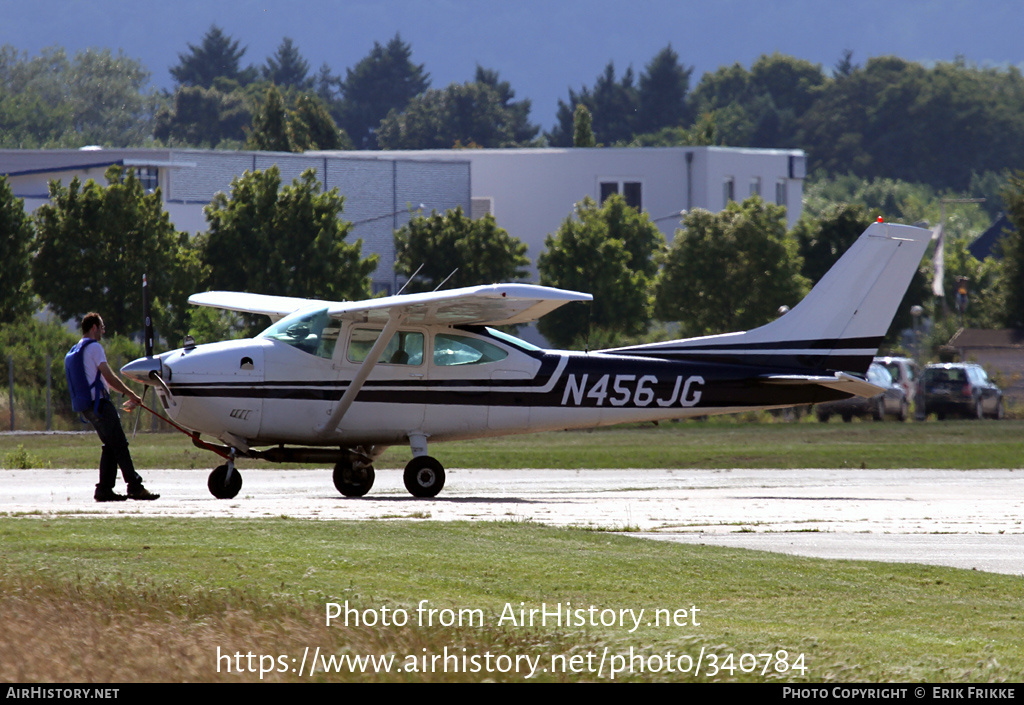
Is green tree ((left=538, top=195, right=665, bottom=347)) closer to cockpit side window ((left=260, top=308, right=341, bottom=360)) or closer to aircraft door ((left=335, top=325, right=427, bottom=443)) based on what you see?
aircraft door ((left=335, top=325, right=427, bottom=443))

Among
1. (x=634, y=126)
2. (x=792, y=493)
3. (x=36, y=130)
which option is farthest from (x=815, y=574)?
(x=634, y=126)

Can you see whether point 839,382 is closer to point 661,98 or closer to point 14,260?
point 14,260

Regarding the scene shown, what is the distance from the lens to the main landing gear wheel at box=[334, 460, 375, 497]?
17.7 metres

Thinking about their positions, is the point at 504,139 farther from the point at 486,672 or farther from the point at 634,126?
the point at 486,672

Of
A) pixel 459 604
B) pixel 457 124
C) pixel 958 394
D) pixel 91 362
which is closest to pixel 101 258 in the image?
pixel 91 362

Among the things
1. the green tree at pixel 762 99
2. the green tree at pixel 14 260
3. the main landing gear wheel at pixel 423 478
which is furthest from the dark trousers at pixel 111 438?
the green tree at pixel 762 99

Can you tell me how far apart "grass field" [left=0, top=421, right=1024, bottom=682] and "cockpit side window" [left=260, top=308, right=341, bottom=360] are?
14.5ft

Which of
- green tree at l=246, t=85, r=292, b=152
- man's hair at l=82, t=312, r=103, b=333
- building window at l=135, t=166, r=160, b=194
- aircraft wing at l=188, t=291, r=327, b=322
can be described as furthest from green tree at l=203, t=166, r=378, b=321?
green tree at l=246, t=85, r=292, b=152

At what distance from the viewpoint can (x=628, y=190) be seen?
76.8 meters

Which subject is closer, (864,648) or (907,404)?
(864,648)

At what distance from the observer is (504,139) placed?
16475 cm

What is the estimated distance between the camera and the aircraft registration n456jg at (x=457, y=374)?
16.8m

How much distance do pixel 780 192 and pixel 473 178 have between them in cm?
1834

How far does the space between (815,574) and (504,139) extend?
513 feet
